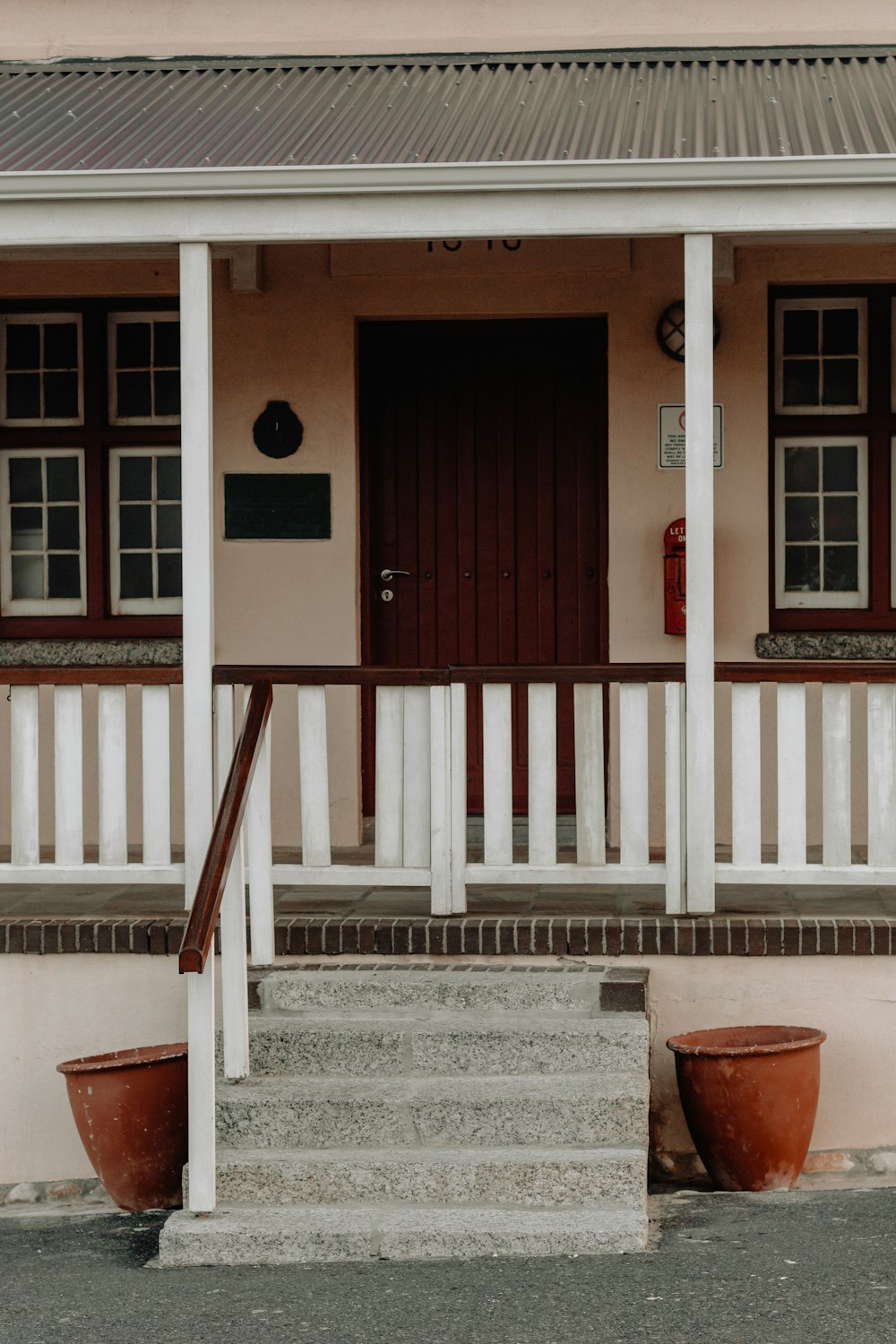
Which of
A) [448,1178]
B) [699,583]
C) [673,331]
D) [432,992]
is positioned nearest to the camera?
[448,1178]

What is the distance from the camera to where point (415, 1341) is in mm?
4102

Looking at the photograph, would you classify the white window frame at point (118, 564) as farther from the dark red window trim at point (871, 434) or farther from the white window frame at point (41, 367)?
the dark red window trim at point (871, 434)

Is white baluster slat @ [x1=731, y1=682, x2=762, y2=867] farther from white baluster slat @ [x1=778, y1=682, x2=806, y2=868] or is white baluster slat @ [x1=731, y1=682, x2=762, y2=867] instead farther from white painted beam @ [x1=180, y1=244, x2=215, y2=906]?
white painted beam @ [x1=180, y1=244, x2=215, y2=906]

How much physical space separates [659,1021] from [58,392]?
4362 millimetres

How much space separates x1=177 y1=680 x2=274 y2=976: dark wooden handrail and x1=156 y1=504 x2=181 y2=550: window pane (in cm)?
229

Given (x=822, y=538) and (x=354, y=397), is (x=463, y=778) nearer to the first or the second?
(x=354, y=397)

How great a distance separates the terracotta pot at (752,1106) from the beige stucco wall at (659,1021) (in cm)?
24

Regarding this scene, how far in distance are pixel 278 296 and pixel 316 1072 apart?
400cm

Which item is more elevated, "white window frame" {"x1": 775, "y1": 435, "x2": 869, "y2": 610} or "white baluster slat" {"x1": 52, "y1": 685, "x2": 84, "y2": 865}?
"white window frame" {"x1": 775, "y1": 435, "x2": 869, "y2": 610}

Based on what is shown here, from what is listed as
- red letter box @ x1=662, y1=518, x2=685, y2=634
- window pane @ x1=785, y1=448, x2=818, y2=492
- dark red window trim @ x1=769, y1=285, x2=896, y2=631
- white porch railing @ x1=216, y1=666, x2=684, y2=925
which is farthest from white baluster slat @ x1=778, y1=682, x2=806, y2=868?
window pane @ x1=785, y1=448, x2=818, y2=492

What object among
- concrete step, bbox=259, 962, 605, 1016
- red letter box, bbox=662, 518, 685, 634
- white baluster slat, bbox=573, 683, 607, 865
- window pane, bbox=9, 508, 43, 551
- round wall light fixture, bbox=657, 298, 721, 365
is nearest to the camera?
concrete step, bbox=259, 962, 605, 1016

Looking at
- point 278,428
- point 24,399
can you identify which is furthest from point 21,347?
point 278,428

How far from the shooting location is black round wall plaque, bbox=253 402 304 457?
7.83 metres

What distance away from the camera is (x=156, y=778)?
5922mm
